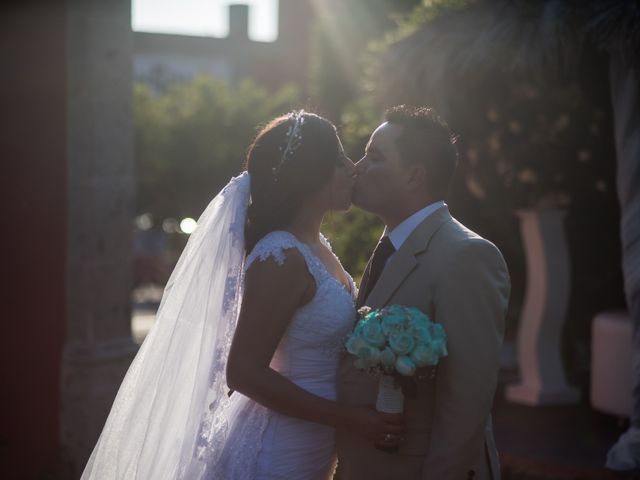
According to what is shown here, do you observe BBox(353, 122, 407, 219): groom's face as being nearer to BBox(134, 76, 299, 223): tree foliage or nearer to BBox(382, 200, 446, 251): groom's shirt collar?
BBox(382, 200, 446, 251): groom's shirt collar

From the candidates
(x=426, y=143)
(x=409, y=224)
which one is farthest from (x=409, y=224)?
(x=426, y=143)

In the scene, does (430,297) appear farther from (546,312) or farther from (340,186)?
(546,312)

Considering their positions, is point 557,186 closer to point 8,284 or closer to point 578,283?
point 578,283

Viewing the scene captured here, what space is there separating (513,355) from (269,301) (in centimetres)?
967

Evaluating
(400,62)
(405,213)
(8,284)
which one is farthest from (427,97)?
(405,213)

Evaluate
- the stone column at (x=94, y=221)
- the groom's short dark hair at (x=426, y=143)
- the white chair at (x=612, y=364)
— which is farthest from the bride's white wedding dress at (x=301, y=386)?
the white chair at (x=612, y=364)

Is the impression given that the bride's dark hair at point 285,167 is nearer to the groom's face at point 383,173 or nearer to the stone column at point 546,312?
the groom's face at point 383,173

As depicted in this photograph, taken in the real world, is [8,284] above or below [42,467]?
above

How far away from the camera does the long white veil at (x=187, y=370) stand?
367 centimetres

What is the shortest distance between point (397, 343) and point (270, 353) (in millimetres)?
527

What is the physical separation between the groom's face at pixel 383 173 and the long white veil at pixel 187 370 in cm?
48

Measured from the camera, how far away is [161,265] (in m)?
33.3

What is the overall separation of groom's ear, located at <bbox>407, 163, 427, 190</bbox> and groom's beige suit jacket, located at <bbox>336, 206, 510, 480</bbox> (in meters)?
0.14

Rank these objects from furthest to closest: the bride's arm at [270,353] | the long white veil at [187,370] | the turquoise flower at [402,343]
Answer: the long white veil at [187,370]
the bride's arm at [270,353]
the turquoise flower at [402,343]
